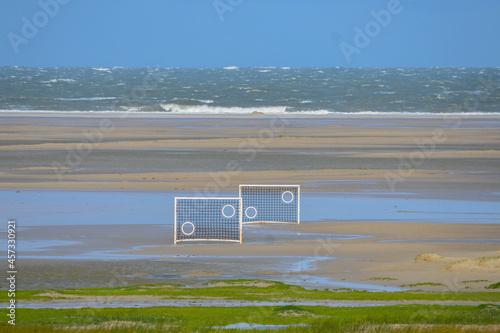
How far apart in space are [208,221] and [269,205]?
10.2 feet

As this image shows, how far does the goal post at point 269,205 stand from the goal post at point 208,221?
0.41m

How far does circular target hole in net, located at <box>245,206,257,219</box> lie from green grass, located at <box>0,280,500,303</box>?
7.86 m

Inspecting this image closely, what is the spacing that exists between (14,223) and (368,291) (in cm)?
1031

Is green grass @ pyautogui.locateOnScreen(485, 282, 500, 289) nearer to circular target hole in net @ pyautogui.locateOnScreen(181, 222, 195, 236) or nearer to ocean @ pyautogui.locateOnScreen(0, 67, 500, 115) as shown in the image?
circular target hole in net @ pyautogui.locateOnScreen(181, 222, 195, 236)

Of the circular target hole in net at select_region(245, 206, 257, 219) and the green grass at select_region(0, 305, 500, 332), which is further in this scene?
the circular target hole in net at select_region(245, 206, 257, 219)

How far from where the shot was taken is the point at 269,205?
886 inches

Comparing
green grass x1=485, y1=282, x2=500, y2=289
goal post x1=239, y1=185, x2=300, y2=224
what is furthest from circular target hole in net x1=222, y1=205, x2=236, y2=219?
green grass x1=485, y1=282, x2=500, y2=289

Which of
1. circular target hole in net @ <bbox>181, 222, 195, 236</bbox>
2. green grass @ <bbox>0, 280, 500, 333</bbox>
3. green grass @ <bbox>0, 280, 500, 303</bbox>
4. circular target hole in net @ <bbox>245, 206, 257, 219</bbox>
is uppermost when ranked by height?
circular target hole in net @ <bbox>245, 206, 257, 219</bbox>

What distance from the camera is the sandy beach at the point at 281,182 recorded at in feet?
47.0

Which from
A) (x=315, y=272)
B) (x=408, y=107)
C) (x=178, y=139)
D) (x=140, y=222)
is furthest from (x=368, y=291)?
(x=408, y=107)

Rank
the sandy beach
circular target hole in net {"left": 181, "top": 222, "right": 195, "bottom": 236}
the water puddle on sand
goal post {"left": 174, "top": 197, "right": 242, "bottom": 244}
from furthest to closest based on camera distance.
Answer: the water puddle on sand
circular target hole in net {"left": 181, "top": 222, "right": 195, "bottom": 236}
goal post {"left": 174, "top": 197, "right": 242, "bottom": 244}
the sandy beach

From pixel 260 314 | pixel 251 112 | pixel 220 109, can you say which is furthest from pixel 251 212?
pixel 220 109

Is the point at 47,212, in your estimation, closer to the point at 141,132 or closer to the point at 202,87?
the point at 141,132

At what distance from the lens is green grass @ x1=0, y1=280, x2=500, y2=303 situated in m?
11.5
